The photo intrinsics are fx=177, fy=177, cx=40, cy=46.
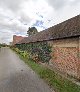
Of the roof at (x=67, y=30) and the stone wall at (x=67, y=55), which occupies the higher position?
the roof at (x=67, y=30)

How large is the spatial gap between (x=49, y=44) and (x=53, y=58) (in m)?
2.01

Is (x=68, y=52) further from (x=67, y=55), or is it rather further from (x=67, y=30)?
(x=67, y=30)

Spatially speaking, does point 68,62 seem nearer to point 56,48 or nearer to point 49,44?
point 56,48

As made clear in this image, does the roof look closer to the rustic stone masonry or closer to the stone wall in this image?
the rustic stone masonry

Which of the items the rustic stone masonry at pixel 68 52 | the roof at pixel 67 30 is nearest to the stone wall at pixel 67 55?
the rustic stone masonry at pixel 68 52

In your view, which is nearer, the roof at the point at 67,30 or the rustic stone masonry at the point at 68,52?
the rustic stone masonry at the point at 68,52

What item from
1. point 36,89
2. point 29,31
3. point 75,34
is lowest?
point 36,89

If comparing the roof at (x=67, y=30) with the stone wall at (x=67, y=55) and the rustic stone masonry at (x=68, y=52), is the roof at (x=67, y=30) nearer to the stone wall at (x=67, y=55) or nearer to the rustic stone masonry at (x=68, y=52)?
the rustic stone masonry at (x=68, y=52)

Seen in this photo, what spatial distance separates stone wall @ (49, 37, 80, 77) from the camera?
13.4 meters

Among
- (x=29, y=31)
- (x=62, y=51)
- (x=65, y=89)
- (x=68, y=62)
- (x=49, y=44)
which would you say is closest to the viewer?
(x=65, y=89)

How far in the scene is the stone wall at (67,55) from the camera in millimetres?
13372

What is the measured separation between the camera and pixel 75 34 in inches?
534

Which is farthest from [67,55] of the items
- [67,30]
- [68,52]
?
[67,30]

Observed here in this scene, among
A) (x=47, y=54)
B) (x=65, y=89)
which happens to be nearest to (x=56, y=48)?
(x=47, y=54)
